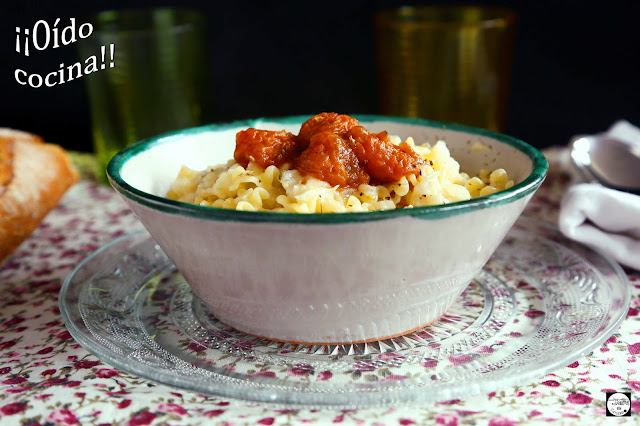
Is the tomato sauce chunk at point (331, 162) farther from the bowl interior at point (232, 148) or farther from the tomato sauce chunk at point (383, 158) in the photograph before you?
the bowl interior at point (232, 148)

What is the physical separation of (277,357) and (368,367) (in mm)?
157

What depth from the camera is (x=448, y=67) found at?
2439mm

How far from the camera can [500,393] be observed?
111 cm

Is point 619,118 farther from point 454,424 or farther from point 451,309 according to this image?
point 454,424

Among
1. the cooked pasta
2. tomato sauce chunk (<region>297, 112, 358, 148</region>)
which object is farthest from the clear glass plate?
tomato sauce chunk (<region>297, 112, 358, 148</region>)

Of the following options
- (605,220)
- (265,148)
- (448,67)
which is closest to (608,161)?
(605,220)

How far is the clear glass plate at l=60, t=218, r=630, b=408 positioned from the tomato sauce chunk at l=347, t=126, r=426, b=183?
0.29m

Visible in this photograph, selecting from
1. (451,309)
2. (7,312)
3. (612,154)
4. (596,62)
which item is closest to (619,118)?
(596,62)

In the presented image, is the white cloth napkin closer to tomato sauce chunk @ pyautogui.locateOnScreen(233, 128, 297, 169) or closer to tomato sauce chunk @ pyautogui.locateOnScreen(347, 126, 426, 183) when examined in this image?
tomato sauce chunk @ pyautogui.locateOnScreen(347, 126, 426, 183)

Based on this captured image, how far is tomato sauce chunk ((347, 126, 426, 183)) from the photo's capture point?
124 cm

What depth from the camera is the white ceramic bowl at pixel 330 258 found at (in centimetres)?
106

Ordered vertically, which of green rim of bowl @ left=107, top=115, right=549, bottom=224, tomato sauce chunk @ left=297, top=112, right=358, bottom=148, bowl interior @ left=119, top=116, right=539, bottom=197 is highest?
tomato sauce chunk @ left=297, top=112, right=358, bottom=148

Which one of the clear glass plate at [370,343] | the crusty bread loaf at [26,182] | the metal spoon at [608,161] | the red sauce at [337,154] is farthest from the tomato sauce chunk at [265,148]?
the metal spoon at [608,161]

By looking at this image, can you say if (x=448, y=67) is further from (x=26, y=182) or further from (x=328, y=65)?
(x=26, y=182)
